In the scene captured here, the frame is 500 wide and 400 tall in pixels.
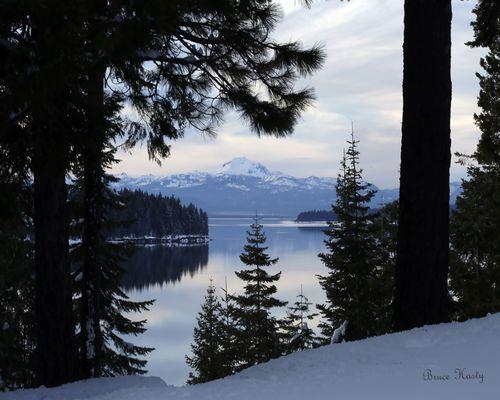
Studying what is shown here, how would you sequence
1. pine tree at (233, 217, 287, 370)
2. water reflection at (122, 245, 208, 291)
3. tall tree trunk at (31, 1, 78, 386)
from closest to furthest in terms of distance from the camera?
tall tree trunk at (31, 1, 78, 386) < pine tree at (233, 217, 287, 370) < water reflection at (122, 245, 208, 291)

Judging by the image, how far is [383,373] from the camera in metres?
3.67

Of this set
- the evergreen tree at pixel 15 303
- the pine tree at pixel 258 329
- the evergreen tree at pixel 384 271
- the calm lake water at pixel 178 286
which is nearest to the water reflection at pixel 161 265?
the calm lake water at pixel 178 286

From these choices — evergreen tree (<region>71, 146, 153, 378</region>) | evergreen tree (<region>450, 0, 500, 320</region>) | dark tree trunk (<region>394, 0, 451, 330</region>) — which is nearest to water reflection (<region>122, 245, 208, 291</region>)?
evergreen tree (<region>71, 146, 153, 378</region>)

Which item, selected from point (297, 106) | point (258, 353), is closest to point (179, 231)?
point (258, 353)

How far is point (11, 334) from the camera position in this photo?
52.6ft

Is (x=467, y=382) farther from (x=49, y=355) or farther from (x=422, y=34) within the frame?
(x=49, y=355)

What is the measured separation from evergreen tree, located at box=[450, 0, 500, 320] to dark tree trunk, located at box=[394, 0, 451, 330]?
10.5 meters

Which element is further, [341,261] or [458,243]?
[341,261]

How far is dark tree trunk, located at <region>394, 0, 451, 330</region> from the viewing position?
561 centimetres

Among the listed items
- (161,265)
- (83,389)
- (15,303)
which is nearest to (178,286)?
(161,265)

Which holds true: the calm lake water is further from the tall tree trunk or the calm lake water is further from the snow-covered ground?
the snow-covered ground

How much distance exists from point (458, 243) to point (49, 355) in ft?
49.1
